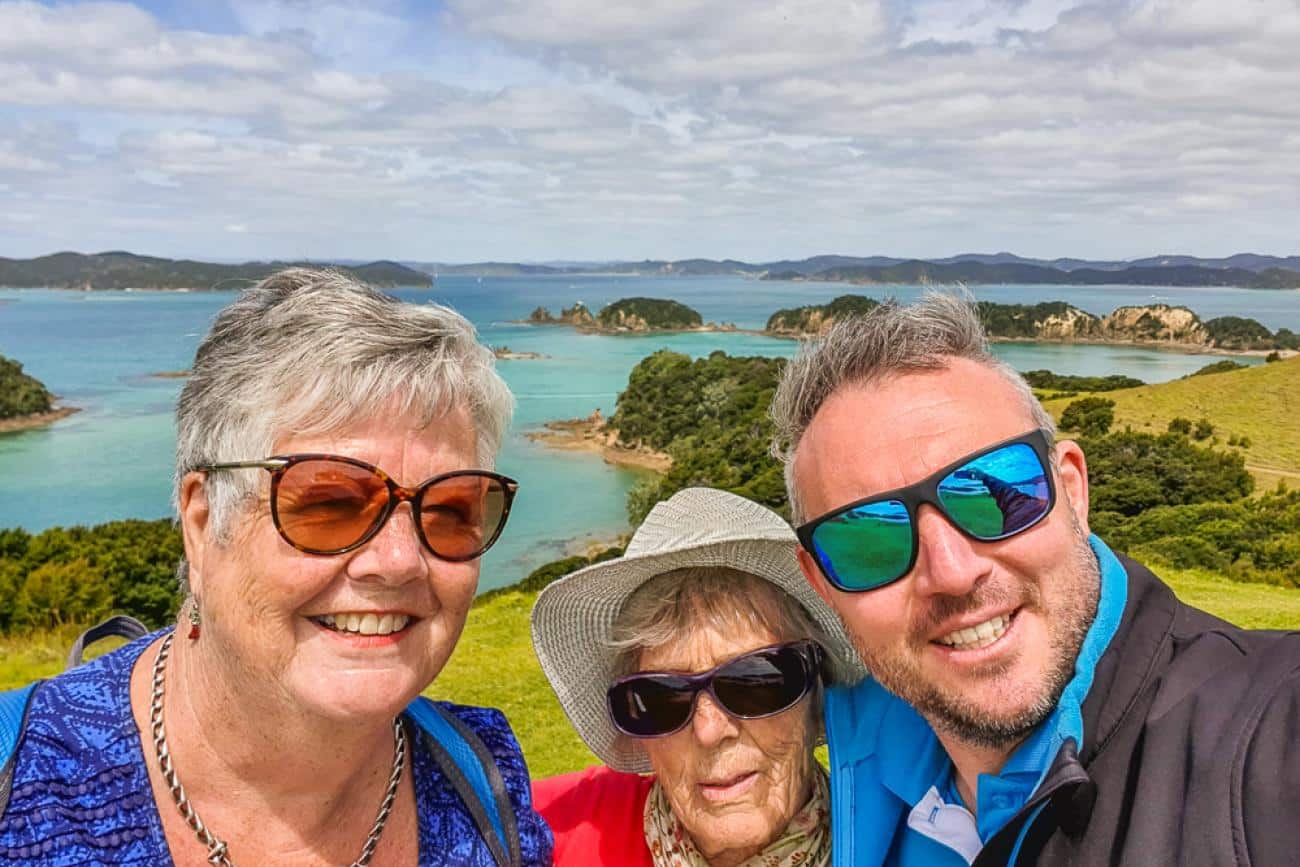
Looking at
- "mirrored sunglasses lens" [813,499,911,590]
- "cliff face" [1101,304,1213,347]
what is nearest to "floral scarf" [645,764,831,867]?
"mirrored sunglasses lens" [813,499,911,590]

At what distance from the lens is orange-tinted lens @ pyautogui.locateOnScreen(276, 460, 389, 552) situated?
1.71 meters

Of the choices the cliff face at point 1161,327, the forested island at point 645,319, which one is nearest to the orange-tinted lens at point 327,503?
the cliff face at point 1161,327

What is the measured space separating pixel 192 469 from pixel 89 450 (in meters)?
73.1

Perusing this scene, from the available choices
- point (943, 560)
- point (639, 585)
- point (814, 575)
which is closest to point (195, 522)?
point (639, 585)

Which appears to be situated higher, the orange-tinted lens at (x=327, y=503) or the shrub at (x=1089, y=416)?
the orange-tinted lens at (x=327, y=503)

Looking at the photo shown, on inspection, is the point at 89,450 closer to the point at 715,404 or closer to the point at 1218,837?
the point at 715,404

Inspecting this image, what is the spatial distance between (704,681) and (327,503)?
1123mm

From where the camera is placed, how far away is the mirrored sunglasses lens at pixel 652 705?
7.82ft

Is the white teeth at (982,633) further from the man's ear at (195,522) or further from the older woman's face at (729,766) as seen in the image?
the man's ear at (195,522)

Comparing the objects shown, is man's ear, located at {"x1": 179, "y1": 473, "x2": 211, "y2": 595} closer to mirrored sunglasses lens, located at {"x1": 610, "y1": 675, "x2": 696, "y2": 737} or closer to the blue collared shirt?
mirrored sunglasses lens, located at {"x1": 610, "y1": 675, "x2": 696, "y2": 737}

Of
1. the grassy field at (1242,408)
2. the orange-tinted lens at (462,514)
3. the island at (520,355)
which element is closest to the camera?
the orange-tinted lens at (462,514)

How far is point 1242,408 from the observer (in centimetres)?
3425

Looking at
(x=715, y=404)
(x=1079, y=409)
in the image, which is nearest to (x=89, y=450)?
(x=715, y=404)

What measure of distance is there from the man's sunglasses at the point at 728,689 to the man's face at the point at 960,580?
0.35 m
